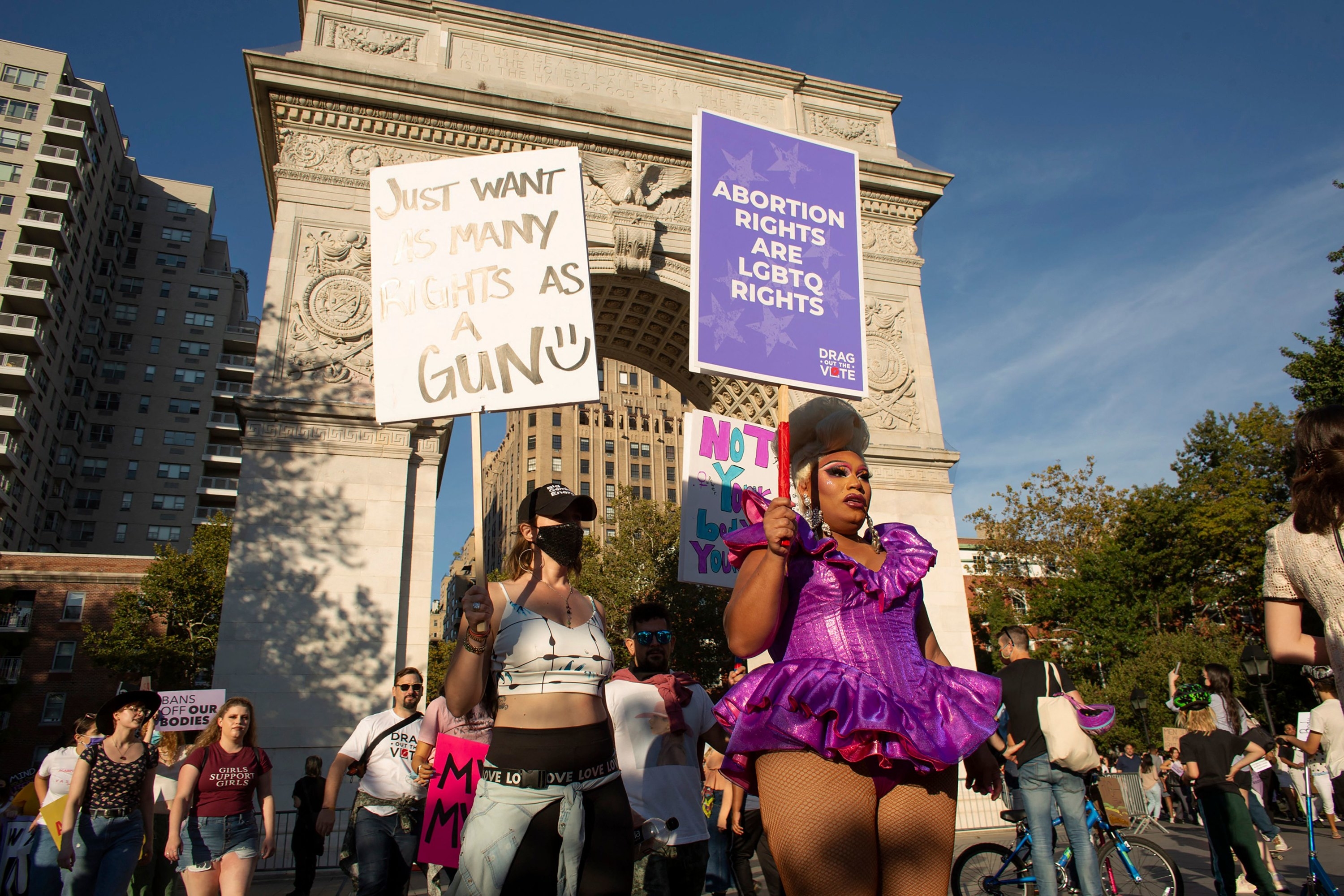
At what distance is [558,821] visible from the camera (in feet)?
9.70

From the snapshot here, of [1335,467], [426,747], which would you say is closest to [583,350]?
[426,747]

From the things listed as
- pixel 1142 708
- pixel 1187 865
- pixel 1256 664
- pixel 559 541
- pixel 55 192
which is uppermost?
pixel 55 192

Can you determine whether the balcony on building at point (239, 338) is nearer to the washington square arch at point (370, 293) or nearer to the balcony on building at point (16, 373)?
the balcony on building at point (16, 373)

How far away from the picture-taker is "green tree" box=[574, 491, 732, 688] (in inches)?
1009

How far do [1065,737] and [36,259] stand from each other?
58564 millimetres

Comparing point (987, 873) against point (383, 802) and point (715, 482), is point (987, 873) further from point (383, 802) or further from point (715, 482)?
point (715, 482)

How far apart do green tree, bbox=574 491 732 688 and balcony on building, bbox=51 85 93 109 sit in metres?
46.8

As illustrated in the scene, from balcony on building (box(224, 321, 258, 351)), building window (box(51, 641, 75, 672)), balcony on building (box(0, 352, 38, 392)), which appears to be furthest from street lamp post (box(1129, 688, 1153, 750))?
balcony on building (box(224, 321, 258, 351))

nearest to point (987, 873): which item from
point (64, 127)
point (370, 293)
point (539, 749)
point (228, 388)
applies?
point (539, 749)

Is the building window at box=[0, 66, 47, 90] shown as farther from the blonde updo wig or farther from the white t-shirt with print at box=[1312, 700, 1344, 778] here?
the white t-shirt with print at box=[1312, 700, 1344, 778]

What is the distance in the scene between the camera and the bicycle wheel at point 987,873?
20.6 feet

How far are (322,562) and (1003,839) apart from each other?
11103 millimetres

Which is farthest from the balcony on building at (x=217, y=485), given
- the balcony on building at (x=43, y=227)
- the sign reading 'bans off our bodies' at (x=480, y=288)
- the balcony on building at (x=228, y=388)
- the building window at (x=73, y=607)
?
the sign reading 'bans off our bodies' at (x=480, y=288)

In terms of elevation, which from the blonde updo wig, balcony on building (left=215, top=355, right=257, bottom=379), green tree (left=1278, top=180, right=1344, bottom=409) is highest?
balcony on building (left=215, top=355, right=257, bottom=379)
